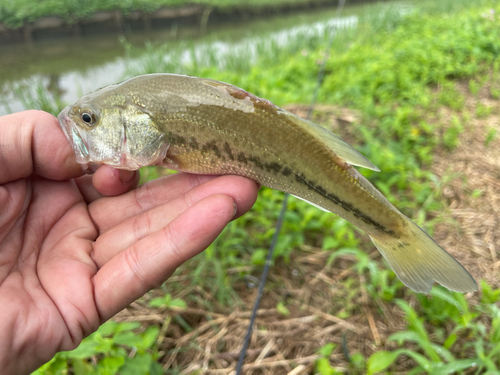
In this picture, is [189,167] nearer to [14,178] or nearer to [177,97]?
[177,97]

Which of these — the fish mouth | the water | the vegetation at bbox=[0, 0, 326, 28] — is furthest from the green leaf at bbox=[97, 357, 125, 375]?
the vegetation at bbox=[0, 0, 326, 28]

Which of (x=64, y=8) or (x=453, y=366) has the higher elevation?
(x=64, y=8)

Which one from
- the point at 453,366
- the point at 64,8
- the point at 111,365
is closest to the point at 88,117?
the point at 111,365

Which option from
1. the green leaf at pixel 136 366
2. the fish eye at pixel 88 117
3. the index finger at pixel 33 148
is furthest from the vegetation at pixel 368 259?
the fish eye at pixel 88 117

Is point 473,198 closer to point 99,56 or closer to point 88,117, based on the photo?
point 88,117

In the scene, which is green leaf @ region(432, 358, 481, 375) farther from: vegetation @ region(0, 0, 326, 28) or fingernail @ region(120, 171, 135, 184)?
vegetation @ region(0, 0, 326, 28)

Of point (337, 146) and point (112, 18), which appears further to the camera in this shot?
point (112, 18)
